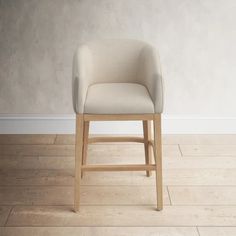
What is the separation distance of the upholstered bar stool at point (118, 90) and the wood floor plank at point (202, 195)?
16cm

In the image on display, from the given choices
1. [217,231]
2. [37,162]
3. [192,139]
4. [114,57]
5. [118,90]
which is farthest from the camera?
[192,139]

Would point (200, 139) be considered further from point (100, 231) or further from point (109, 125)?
point (100, 231)

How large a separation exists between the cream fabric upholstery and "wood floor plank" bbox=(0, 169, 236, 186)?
527 millimetres

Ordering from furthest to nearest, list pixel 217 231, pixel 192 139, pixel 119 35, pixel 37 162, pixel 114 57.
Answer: pixel 192 139 → pixel 119 35 → pixel 37 162 → pixel 114 57 → pixel 217 231

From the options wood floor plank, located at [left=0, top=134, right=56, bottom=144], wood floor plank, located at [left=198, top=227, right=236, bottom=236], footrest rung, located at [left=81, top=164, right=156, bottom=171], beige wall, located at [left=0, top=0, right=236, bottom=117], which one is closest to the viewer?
wood floor plank, located at [left=198, top=227, right=236, bottom=236]

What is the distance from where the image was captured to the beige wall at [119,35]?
262 centimetres

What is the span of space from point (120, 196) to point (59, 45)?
3.62 feet

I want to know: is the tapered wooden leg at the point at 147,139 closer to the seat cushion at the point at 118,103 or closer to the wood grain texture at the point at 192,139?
the seat cushion at the point at 118,103

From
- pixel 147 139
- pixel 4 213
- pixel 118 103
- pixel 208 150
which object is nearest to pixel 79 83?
pixel 118 103

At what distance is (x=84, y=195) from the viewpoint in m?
2.18

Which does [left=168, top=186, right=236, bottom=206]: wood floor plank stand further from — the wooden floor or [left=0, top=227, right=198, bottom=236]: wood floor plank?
[left=0, top=227, right=198, bottom=236]: wood floor plank

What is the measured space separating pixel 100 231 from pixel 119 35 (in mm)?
1323

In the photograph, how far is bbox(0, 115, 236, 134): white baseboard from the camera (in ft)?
9.45

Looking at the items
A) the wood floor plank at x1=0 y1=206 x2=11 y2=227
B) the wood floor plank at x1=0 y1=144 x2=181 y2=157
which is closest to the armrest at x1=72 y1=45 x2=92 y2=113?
the wood floor plank at x1=0 y1=206 x2=11 y2=227
